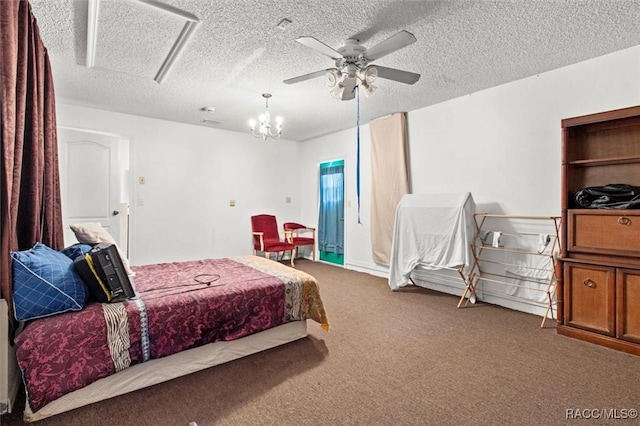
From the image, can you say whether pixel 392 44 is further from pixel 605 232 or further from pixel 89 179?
pixel 89 179

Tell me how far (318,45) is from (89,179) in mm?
4094

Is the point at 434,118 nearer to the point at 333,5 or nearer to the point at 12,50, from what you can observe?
the point at 333,5

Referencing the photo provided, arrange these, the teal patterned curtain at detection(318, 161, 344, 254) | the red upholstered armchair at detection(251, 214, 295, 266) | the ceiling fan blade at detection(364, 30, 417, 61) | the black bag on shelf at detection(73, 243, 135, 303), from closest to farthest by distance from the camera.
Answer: the black bag on shelf at detection(73, 243, 135, 303) → the ceiling fan blade at detection(364, 30, 417, 61) → the red upholstered armchair at detection(251, 214, 295, 266) → the teal patterned curtain at detection(318, 161, 344, 254)

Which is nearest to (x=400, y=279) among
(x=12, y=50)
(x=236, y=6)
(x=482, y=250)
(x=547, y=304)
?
(x=482, y=250)

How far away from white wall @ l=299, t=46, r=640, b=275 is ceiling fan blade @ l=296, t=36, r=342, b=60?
1.73m

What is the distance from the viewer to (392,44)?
223cm

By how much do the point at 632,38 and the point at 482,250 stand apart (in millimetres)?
2313

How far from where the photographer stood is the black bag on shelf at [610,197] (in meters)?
2.51

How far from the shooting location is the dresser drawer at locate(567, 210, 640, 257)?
245 cm

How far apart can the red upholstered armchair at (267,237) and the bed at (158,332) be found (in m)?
2.63

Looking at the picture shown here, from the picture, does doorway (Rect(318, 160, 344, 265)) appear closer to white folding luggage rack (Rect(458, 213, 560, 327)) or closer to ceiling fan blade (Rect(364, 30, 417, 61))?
white folding luggage rack (Rect(458, 213, 560, 327))

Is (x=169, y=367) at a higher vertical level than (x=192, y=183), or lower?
lower

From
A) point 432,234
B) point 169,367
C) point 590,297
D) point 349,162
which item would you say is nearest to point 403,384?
point 169,367

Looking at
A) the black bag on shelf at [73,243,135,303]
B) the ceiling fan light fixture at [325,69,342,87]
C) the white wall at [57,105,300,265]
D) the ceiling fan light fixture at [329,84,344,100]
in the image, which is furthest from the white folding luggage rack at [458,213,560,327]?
the white wall at [57,105,300,265]
